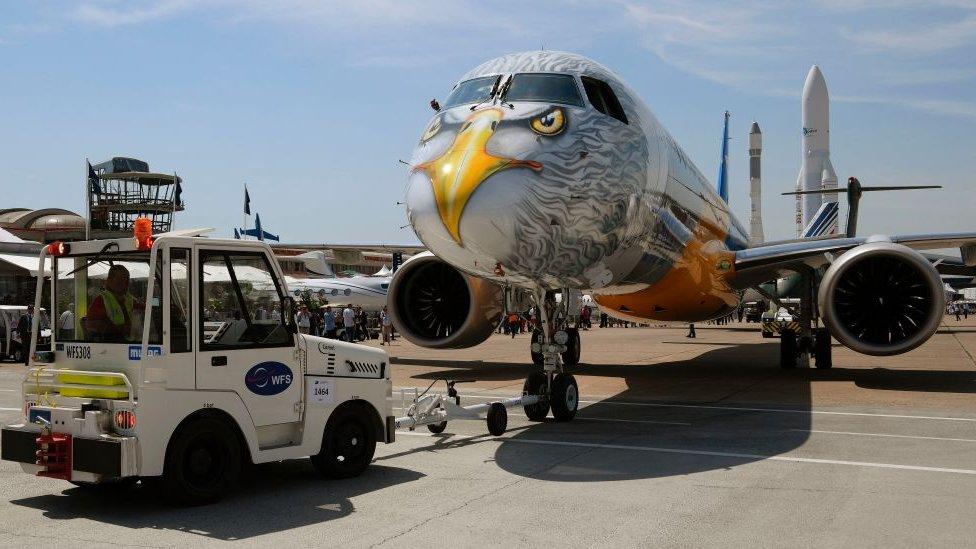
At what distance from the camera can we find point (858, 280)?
16.1 metres

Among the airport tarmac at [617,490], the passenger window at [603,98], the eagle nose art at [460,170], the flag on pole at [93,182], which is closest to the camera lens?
the airport tarmac at [617,490]

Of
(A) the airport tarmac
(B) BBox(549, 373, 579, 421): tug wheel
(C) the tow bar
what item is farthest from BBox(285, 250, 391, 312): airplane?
(C) the tow bar

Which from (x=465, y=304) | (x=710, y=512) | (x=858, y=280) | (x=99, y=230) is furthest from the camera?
(x=99, y=230)

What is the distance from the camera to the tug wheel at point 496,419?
35.0 ft

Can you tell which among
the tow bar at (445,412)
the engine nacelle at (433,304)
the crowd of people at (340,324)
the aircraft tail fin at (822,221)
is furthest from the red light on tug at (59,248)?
the aircraft tail fin at (822,221)

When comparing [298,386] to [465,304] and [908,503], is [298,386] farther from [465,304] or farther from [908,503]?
[465,304]

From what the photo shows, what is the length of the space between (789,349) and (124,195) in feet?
184

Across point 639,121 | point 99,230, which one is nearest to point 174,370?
point 639,121

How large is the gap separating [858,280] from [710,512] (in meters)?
10.7

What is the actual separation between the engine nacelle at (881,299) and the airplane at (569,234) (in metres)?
0.02

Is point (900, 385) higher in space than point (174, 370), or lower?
lower

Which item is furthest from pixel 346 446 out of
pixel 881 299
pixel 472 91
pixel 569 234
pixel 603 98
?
pixel 881 299

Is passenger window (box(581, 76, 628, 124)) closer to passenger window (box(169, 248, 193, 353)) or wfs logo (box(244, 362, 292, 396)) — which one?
wfs logo (box(244, 362, 292, 396))

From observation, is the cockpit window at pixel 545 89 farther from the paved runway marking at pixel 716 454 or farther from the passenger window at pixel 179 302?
the passenger window at pixel 179 302
